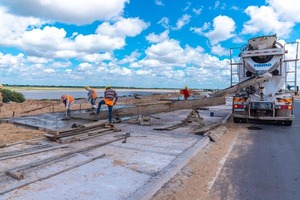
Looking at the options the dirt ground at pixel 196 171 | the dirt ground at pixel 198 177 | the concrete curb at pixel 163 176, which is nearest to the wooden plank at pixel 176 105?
the dirt ground at pixel 196 171

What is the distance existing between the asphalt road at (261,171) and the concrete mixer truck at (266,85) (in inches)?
98.0

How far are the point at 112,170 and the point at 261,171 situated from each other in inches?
125

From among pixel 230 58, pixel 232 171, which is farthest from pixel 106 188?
pixel 230 58

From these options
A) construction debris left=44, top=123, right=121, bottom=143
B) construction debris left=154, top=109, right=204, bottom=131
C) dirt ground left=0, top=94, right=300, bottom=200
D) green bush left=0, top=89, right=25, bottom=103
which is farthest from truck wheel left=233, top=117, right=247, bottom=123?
green bush left=0, top=89, right=25, bottom=103

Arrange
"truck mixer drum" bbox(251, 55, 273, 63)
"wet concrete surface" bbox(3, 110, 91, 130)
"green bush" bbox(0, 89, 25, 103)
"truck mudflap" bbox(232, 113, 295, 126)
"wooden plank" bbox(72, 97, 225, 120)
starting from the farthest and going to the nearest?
"green bush" bbox(0, 89, 25, 103) < "truck mixer drum" bbox(251, 55, 273, 63) < "truck mudflap" bbox(232, 113, 295, 126) < "wooden plank" bbox(72, 97, 225, 120) < "wet concrete surface" bbox(3, 110, 91, 130)

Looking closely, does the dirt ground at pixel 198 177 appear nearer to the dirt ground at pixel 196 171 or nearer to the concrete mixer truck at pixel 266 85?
the dirt ground at pixel 196 171

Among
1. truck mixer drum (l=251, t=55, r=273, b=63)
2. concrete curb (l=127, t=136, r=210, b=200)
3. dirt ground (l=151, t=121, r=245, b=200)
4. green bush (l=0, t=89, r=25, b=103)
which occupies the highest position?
truck mixer drum (l=251, t=55, r=273, b=63)

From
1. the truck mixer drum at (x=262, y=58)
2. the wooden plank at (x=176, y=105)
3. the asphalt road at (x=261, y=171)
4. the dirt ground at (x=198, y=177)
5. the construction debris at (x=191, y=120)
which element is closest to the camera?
the dirt ground at (x=198, y=177)

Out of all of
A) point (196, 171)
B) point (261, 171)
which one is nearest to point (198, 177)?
point (196, 171)

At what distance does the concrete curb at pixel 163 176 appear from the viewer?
442cm

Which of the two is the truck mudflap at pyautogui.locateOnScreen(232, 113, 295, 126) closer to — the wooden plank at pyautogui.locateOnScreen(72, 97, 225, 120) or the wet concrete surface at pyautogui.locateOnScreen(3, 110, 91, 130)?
the wooden plank at pyautogui.locateOnScreen(72, 97, 225, 120)

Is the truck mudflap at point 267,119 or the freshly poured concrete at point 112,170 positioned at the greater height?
the truck mudflap at point 267,119

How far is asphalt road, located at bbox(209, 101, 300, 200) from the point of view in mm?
4758

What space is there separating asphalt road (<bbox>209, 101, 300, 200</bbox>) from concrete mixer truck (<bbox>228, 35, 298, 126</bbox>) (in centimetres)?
249
